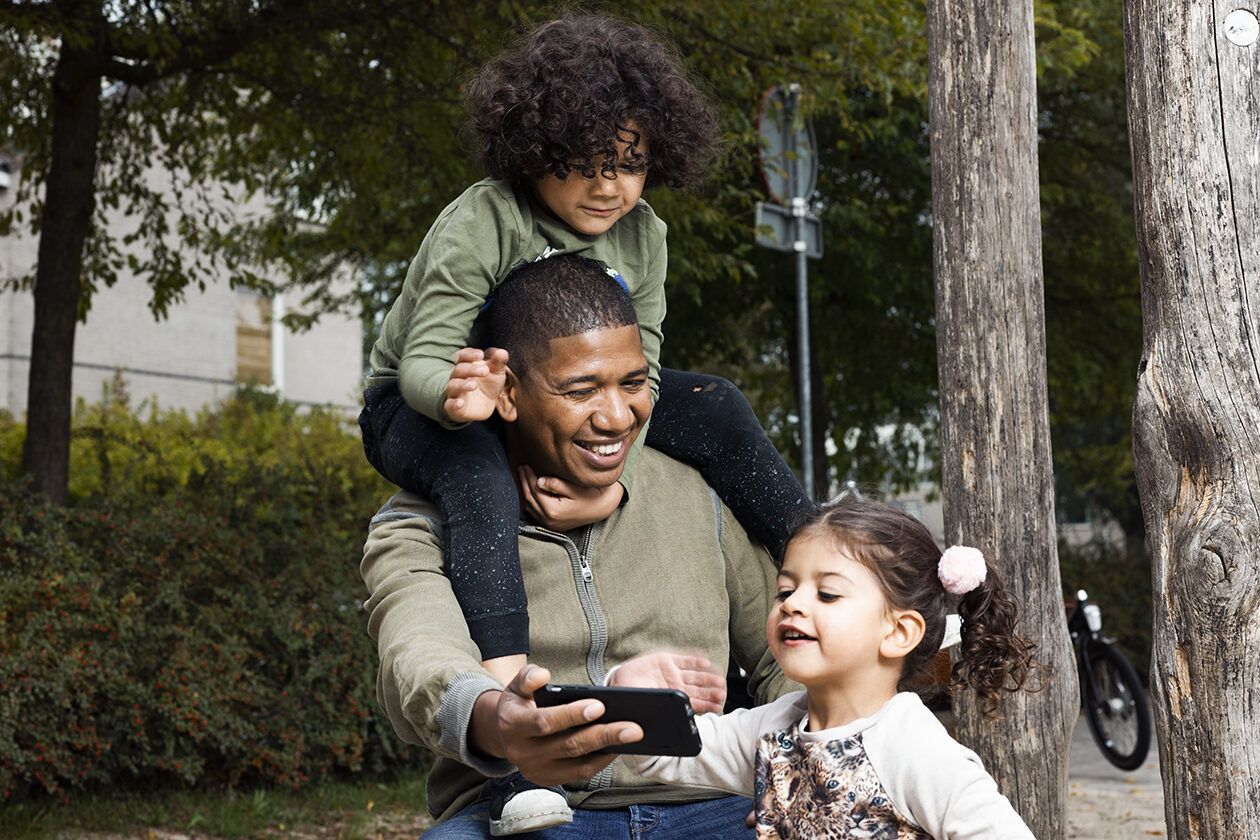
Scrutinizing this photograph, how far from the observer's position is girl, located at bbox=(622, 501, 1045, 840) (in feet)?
6.84

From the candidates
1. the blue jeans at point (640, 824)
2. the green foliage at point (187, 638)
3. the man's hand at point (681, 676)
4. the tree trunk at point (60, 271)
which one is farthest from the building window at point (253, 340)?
the man's hand at point (681, 676)

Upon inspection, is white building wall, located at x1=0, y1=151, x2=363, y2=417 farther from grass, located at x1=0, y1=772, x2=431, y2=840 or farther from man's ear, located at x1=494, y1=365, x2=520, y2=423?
man's ear, located at x1=494, y1=365, x2=520, y2=423

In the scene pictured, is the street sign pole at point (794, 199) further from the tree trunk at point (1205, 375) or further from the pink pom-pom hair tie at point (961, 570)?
the pink pom-pom hair tie at point (961, 570)

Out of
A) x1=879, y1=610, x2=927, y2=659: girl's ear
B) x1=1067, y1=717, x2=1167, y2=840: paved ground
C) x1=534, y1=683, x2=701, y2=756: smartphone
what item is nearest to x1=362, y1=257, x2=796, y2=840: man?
x1=879, y1=610, x2=927, y2=659: girl's ear

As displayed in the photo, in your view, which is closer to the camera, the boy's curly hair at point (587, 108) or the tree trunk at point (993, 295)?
the boy's curly hair at point (587, 108)

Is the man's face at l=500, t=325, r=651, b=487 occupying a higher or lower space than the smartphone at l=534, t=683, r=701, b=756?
higher

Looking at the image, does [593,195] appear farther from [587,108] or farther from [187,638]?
[187,638]

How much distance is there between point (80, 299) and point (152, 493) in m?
1.32

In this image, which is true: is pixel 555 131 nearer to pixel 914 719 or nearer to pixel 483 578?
pixel 483 578

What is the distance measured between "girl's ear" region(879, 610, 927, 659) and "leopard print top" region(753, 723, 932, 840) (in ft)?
0.50

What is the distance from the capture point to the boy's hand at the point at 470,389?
6.92 feet

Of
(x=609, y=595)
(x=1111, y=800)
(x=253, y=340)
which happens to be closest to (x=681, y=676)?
(x=609, y=595)

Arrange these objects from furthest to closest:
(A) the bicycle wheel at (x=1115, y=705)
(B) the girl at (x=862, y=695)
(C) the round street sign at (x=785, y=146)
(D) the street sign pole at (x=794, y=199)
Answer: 1. (A) the bicycle wheel at (x=1115, y=705)
2. (C) the round street sign at (x=785, y=146)
3. (D) the street sign pole at (x=794, y=199)
4. (B) the girl at (x=862, y=695)

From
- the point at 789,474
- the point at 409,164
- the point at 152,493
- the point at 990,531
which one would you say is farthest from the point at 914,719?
the point at 152,493
